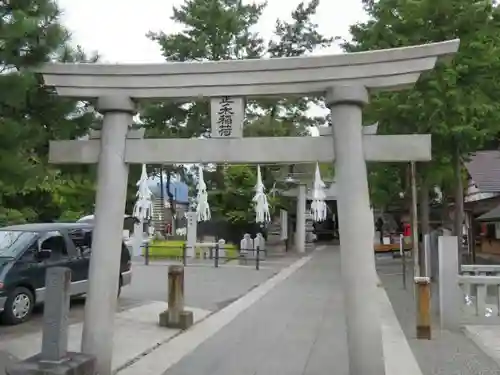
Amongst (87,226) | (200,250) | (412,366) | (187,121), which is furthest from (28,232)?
(187,121)

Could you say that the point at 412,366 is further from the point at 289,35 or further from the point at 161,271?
the point at 289,35

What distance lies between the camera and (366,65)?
662 cm

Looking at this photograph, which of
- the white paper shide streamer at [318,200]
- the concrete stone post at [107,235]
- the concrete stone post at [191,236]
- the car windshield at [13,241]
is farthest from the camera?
the concrete stone post at [191,236]

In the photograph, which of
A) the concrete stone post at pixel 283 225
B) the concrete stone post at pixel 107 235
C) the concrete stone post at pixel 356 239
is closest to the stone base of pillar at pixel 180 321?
the concrete stone post at pixel 107 235

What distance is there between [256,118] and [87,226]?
2287 centimetres

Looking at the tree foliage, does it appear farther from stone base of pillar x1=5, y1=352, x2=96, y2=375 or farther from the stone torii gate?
stone base of pillar x1=5, y1=352, x2=96, y2=375

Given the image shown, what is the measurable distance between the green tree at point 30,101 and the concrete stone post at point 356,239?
3388mm

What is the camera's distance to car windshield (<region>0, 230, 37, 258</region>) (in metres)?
10.9

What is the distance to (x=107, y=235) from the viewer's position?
7.03 metres

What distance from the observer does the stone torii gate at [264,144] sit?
6496mm

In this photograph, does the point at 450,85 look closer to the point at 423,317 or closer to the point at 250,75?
the point at 423,317

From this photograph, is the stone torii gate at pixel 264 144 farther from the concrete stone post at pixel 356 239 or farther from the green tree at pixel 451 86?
the green tree at pixel 451 86

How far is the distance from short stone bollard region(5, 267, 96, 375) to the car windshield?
189 inches

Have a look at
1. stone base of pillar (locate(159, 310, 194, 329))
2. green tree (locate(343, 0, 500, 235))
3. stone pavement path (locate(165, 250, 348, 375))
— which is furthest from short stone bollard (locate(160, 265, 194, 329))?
green tree (locate(343, 0, 500, 235))
